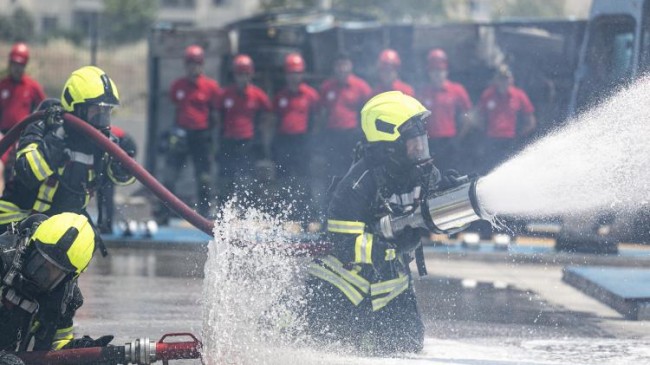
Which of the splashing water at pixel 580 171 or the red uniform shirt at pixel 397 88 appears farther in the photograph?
the red uniform shirt at pixel 397 88

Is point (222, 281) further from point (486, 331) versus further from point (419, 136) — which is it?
point (486, 331)

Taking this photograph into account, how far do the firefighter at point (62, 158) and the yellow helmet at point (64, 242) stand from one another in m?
1.58

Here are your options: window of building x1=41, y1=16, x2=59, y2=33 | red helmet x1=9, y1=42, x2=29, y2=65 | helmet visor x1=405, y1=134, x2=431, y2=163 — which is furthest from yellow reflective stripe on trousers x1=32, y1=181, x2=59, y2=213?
window of building x1=41, y1=16, x2=59, y2=33

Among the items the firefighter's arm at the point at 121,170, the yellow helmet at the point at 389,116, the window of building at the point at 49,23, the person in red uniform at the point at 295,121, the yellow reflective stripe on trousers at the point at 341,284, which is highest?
the window of building at the point at 49,23

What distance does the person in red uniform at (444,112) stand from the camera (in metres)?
13.9

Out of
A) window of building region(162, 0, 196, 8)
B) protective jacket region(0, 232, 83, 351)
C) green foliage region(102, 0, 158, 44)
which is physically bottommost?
protective jacket region(0, 232, 83, 351)

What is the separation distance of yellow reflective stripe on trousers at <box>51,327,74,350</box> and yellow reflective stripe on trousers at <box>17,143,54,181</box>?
1.37 meters

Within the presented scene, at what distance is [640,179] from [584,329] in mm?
1235

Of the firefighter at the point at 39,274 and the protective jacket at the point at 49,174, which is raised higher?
the protective jacket at the point at 49,174

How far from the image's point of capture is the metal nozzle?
251 inches

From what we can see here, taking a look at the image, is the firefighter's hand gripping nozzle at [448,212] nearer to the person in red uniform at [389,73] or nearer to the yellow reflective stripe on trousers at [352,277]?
the yellow reflective stripe on trousers at [352,277]

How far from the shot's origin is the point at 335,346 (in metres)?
6.93

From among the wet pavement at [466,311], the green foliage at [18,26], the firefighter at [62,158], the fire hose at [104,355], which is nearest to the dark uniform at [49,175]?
the firefighter at [62,158]

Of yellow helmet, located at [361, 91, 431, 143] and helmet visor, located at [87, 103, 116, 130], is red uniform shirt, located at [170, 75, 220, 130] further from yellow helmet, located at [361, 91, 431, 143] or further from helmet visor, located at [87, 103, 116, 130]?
yellow helmet, located at [361, 91, 431, 143]
